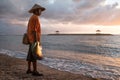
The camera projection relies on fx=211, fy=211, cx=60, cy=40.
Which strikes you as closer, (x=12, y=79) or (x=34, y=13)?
(x=12, y=79)

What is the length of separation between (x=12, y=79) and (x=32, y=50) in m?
1.30

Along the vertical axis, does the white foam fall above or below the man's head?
below

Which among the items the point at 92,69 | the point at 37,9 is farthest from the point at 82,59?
the point at 37,9

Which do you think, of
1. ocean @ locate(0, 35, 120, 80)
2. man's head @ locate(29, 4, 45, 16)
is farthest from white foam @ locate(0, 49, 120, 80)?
man's head @ locate(29, 4, 45, 16)

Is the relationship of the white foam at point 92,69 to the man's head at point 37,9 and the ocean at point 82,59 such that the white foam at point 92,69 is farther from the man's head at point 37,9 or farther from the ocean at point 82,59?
the man's head at point 37,9

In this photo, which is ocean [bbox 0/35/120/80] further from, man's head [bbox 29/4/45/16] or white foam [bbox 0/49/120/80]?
man's head [bbox 29/4/45/16]

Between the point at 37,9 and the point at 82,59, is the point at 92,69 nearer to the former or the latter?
the point at 82,59

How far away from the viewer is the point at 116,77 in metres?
11.1

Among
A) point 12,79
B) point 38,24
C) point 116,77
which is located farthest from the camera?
point 116,77

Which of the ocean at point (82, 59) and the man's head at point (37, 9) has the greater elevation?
the man's head at point (37, 9)

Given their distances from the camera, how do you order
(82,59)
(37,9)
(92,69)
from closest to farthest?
(37,9) < (92,69) < (82,59)

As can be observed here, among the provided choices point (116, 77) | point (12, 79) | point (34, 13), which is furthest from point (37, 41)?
point (116, 77)

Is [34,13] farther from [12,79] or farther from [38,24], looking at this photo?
[12,79]

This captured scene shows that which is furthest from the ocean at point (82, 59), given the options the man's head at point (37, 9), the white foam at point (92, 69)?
the man's head at point (37, 9)
